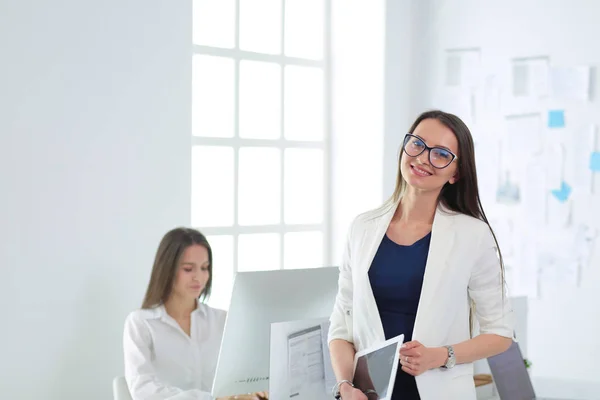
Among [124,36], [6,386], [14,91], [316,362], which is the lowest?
[6,386]

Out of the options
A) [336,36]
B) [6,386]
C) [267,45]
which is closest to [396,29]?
[336,36]

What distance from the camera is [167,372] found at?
286cm

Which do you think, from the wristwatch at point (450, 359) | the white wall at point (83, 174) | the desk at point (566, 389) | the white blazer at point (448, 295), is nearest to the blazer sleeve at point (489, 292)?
the white blazer at point (448, 295)

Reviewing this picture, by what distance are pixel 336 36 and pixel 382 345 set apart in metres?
2.76

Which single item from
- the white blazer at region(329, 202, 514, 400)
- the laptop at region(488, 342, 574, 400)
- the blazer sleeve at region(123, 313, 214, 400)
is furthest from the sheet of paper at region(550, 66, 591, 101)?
the blazer sleeve at region(123, 313, 214, 400)

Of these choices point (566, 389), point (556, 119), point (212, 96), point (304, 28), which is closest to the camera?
point (566, 389)

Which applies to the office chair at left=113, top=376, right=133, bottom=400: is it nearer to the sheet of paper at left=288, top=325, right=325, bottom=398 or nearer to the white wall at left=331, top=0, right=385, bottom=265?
the sheet of paper at left=288, top=325, right=325, bottom=398

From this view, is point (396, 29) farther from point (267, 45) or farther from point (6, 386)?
point (6, 386)

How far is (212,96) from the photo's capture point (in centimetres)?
390

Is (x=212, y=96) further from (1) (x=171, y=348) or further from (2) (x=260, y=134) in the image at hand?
(1) (x=171, y=348)

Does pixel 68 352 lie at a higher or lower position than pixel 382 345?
lower

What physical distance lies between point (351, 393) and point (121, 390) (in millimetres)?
1140

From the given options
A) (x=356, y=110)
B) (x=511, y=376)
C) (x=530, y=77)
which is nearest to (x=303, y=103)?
(x=356, y=110)

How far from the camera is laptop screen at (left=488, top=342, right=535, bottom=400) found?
8.07ft
